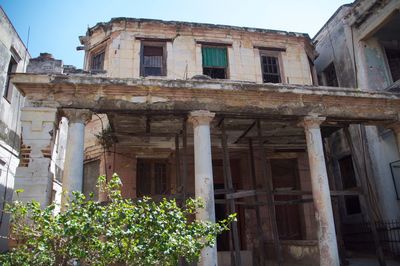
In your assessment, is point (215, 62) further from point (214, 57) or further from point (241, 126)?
point (241, 126)

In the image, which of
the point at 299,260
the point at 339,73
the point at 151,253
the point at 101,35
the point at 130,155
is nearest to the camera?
the point at 151,253

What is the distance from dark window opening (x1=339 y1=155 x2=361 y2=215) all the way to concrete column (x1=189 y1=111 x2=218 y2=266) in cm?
748

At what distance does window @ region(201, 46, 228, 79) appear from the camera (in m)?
11.8

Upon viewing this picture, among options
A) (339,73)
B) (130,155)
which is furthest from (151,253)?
(339,73)

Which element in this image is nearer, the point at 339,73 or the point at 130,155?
the point at 130,155

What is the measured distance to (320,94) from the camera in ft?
27.3

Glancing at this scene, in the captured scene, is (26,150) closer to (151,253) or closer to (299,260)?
(151,253)

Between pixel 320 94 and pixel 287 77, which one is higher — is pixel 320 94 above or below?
below

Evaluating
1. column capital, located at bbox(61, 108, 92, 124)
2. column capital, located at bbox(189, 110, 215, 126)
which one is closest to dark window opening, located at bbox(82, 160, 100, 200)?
column capital, located at bbox(61, 108, 92, 124)

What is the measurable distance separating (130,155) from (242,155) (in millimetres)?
3878

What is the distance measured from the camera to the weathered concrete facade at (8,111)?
443 inches

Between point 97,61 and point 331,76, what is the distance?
30.4 feet

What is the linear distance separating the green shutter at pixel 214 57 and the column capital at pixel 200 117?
446 cm

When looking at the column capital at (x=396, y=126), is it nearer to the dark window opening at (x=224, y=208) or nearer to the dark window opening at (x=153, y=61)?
the dark window opening at (x=224, y=208)
